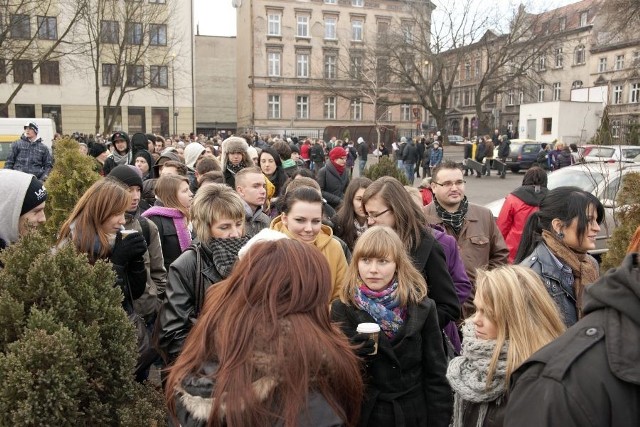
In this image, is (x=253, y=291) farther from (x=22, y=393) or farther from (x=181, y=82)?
(x=181, y=82)

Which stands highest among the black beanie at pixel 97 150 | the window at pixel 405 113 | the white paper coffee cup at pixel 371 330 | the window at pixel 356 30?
the window at pixel 356 30

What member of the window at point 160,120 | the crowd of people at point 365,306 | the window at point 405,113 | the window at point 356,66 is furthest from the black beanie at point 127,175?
the window at point 405,113

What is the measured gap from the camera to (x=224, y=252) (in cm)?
322

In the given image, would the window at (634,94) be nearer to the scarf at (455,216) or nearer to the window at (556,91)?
the window at (556,91)

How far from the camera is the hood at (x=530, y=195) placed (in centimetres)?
596

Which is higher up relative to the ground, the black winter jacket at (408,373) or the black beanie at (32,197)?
the black beanie at (32,197)

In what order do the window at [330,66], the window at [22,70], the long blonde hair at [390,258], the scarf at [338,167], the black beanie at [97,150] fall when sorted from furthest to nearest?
1. the window at [330,66]
2. the window at [22,70]
3. the black beanie at [97,150]
4. the scarf at [338,167]
5. the long blonde hair at [390,258]

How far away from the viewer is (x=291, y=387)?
1.77 m

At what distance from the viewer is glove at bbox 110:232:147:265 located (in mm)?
3270

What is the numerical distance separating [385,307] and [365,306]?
0.11m

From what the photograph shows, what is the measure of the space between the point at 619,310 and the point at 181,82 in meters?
47.0

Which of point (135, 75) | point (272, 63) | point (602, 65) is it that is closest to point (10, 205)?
point (135, 75)

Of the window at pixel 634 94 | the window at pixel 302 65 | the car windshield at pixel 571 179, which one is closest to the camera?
the car windshield at pixel 571 179

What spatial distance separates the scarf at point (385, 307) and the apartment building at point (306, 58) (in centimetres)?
5345
